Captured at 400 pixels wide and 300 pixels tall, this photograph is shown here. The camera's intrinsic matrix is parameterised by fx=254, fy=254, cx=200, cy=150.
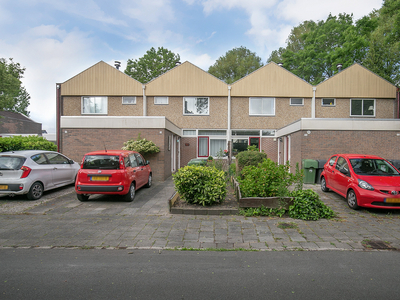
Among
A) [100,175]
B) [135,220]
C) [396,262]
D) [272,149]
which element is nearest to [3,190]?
[100,175]

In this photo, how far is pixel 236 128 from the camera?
1877 centimetres

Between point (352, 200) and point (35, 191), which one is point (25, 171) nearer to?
point (35, 191)

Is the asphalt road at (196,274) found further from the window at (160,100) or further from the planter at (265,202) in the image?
the window at (160,100)

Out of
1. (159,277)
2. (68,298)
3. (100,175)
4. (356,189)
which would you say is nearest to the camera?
(68,298)

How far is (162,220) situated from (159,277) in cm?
263

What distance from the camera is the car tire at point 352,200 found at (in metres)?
6.91

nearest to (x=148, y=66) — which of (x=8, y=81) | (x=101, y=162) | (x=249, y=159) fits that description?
(x=8, y=81)

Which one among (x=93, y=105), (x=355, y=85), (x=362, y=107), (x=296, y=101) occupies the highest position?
(x=355, y=85)

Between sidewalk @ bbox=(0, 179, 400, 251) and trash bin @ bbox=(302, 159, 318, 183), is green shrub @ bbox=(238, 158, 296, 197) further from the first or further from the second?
trash bin @ bbox=(302, 159, 318, 183)

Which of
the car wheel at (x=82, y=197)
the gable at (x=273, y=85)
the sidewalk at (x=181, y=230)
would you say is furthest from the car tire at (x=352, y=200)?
the gable at (x=273, y=85)

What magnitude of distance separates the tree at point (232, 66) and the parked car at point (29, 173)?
31.4 m

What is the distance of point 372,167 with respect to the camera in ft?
25.4

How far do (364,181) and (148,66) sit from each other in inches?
1372

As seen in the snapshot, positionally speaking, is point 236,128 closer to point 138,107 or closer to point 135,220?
point 138,107
